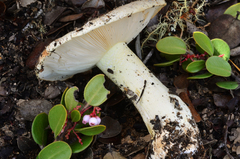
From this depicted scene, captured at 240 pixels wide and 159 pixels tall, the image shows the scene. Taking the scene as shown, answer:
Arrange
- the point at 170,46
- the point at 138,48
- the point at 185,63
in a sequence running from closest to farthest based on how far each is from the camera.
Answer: the point at 170,46 < the point at 185,63 < the point at 138,48

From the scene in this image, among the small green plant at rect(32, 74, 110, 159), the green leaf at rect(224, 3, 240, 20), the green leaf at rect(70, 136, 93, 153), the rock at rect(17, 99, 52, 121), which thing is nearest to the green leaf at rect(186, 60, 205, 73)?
the green leaf at rect(224, 3, 240, 20)

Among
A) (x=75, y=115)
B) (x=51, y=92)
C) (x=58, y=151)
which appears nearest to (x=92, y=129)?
(x=75, y=115)

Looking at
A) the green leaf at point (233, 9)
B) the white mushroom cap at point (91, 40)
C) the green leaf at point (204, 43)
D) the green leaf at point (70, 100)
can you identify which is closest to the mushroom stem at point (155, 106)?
the white mushroom cap at point (91, 40)

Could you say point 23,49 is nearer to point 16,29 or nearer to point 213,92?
point 16,29

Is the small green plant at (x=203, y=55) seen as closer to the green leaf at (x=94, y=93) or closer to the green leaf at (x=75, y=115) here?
the green leaf at (x=94, y=93)

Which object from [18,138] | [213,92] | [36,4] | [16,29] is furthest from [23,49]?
[213,92]

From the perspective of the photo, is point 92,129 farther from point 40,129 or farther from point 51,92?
point 51,92
